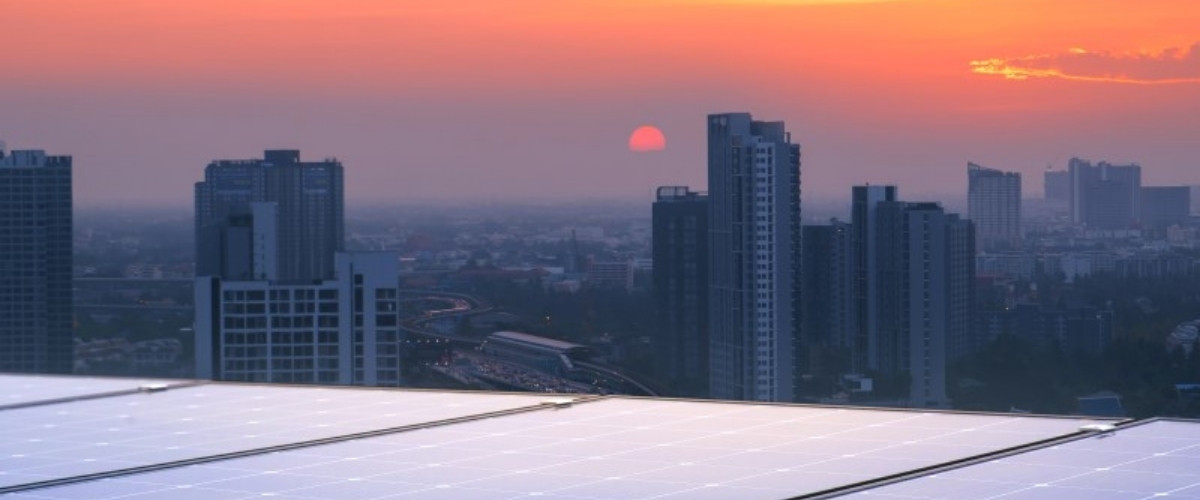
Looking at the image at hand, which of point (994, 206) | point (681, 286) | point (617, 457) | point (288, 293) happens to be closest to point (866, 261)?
point (994, 206)

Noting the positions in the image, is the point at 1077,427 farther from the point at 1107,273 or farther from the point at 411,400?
the point at 1107,273

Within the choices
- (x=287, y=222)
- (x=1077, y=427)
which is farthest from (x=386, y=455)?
(x=287, y=222)

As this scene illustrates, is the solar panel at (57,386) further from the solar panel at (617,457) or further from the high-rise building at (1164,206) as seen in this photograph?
the high-rise building at (1164,206)

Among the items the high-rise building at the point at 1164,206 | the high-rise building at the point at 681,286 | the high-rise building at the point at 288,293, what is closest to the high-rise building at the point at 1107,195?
the high-rise building at the point at 1164,206

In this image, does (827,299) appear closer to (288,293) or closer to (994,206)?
(994,206)

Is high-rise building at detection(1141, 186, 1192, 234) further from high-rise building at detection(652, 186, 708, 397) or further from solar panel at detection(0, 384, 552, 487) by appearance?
solar panel at detection(0, 384, 552, 487)

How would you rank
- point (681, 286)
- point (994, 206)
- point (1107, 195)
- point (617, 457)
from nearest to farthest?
point (617, 457), point (1107, 195), point (994, 206), point (681, 286)
